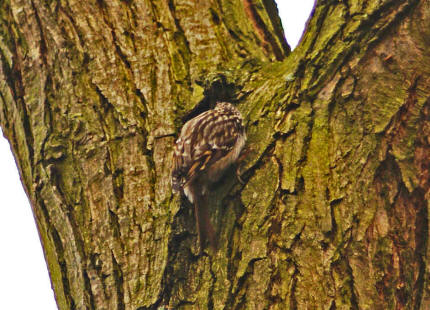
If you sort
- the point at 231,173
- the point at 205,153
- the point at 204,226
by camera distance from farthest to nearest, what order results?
the point at 205,153, the point at 231,173, the point at 204,226

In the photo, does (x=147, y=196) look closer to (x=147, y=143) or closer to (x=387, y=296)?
(x=147, y=143)

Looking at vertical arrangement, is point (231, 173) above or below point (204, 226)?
above

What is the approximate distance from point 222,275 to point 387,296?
58cm

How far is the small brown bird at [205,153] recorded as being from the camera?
7.90 ft

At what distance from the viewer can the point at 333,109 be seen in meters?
2.23

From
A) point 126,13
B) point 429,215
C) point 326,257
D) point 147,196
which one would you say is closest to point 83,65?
point 126,13

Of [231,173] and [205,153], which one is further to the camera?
[205,153]

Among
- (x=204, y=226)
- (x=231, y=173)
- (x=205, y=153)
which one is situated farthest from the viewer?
(x=205, y=153)

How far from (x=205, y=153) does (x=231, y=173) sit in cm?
68

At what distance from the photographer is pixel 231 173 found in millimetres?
2430

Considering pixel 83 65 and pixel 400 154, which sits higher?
pixel 83 65

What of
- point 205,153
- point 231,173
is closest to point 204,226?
point 231,173

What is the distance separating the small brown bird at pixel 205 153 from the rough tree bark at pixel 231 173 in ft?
0.21

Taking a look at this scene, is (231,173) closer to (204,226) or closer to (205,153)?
(204,226)
